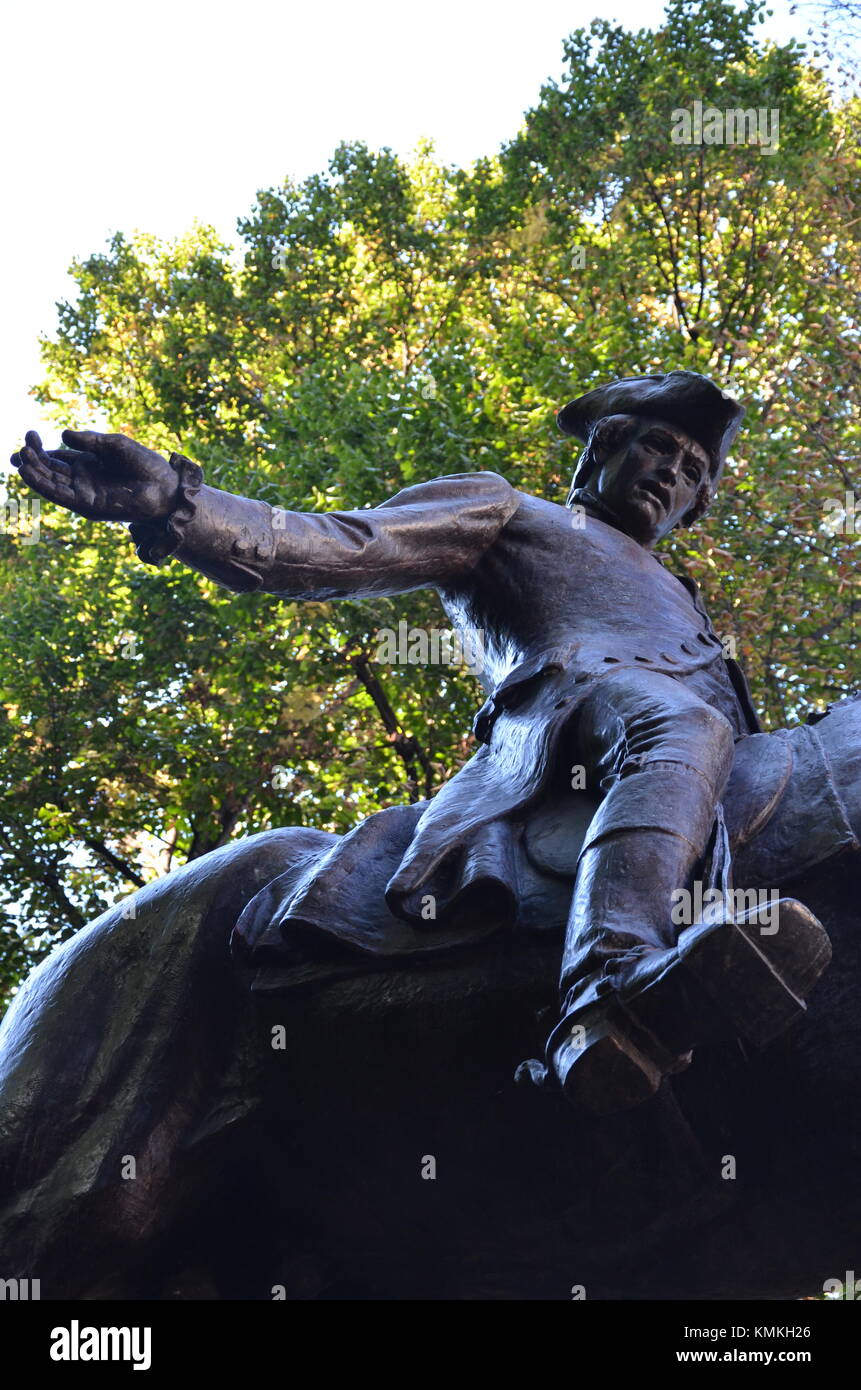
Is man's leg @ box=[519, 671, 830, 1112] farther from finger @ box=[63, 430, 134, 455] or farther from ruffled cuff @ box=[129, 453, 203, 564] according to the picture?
finger @ box=[63, 430, 134, 455]

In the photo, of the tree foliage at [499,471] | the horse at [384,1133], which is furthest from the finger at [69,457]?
the tree foliage at [499,471]

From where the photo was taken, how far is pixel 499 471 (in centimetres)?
1238

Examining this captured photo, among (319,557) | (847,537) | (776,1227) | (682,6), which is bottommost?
A: (776,1227)

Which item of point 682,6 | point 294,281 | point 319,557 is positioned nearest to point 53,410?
point 294,281

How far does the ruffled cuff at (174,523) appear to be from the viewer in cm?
295

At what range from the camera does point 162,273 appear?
1814 cm

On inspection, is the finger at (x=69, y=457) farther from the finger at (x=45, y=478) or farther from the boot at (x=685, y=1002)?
the boot at (x=685, y=1002)

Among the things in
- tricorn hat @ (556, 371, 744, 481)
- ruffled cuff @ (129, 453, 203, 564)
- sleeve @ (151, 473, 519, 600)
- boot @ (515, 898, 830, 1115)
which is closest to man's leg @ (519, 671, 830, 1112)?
boot @ (515, 898, 830, 1115)

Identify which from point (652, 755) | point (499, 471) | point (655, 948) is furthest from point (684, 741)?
point (499, 471)

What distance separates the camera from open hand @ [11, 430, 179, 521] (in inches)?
110

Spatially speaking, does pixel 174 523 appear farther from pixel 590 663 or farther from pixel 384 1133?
pixel 384 1133

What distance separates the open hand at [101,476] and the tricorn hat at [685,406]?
133cm

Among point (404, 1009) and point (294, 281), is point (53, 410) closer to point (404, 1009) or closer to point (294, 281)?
point (294, 281)

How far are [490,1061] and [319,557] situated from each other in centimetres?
104
